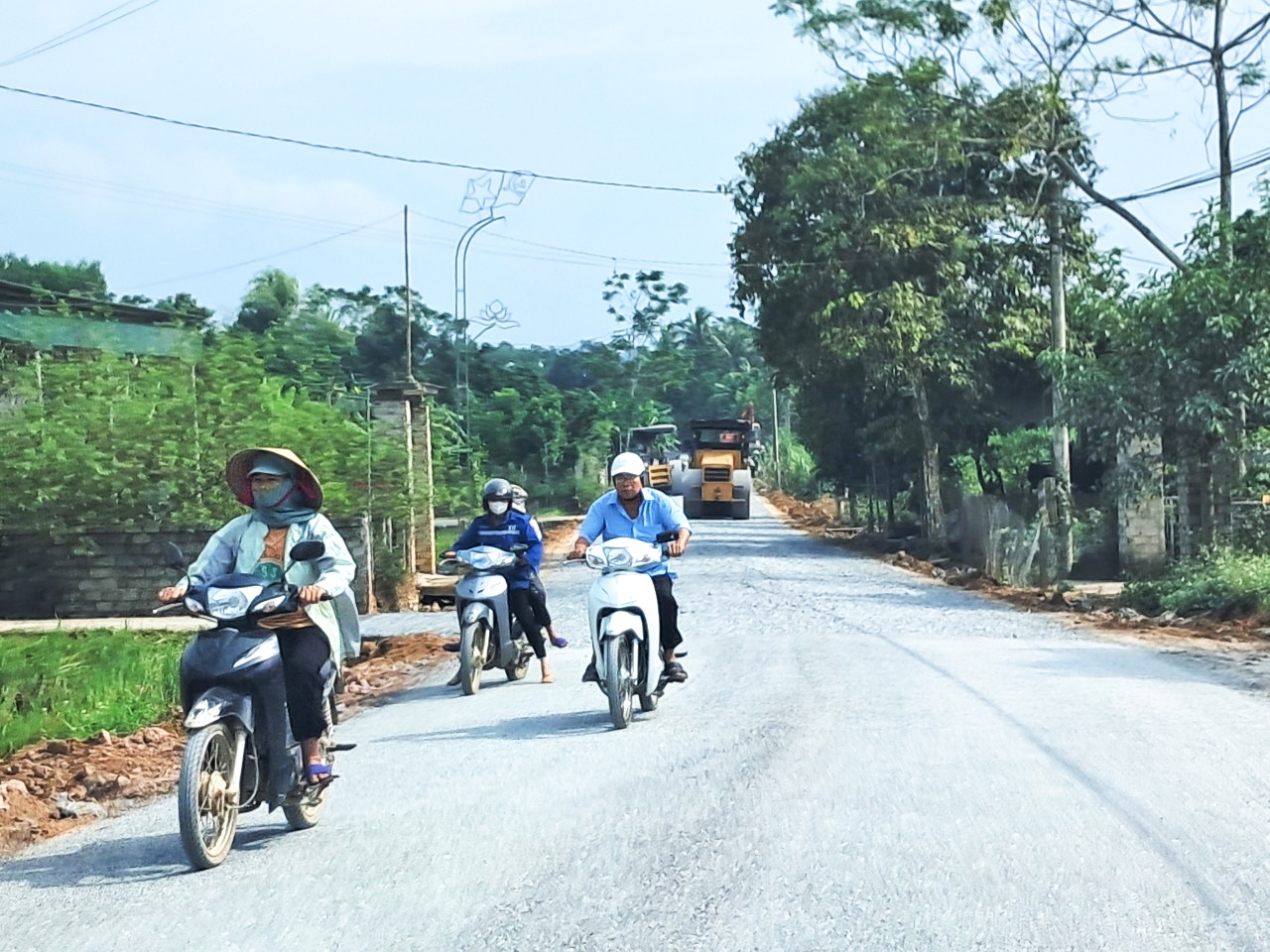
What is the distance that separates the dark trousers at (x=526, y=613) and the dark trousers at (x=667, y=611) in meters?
1.89

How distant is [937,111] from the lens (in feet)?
99.6

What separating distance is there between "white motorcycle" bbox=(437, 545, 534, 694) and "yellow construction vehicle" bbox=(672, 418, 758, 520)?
3597 cm

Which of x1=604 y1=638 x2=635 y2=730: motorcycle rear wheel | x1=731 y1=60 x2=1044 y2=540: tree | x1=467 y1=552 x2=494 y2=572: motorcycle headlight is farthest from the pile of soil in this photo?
x1=604 y1=638 x2=635 y2=730: motorcycle rear wheel

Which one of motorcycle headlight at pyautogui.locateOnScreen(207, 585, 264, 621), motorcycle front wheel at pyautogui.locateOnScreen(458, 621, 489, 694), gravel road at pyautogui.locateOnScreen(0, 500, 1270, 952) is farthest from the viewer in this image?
motorcycle front wheel at pyautogui.locateOnScreen(458, 621, 489, 694)

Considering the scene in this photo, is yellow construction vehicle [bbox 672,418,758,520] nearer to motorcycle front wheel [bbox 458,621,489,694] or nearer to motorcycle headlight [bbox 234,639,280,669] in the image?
motorcycle front wheel [bbox 458,621,489,694]

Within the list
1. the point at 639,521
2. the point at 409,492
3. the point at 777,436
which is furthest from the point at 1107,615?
the point at 777,436

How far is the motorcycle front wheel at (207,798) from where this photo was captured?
626cm

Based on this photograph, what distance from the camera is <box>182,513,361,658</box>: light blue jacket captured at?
6.97m

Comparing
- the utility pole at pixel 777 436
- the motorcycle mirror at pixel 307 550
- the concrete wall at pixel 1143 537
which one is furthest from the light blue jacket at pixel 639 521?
the utility pole at pixel 777 436

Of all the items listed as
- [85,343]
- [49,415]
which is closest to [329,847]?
[49,415]

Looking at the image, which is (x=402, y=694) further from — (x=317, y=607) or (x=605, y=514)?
(x=317, y=607)

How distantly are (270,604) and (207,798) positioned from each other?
2.64 ft

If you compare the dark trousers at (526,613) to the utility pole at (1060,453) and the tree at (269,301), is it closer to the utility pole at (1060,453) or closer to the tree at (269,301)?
the utility pole at (1060,453)

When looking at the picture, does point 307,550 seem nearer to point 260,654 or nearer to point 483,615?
point 260,654
